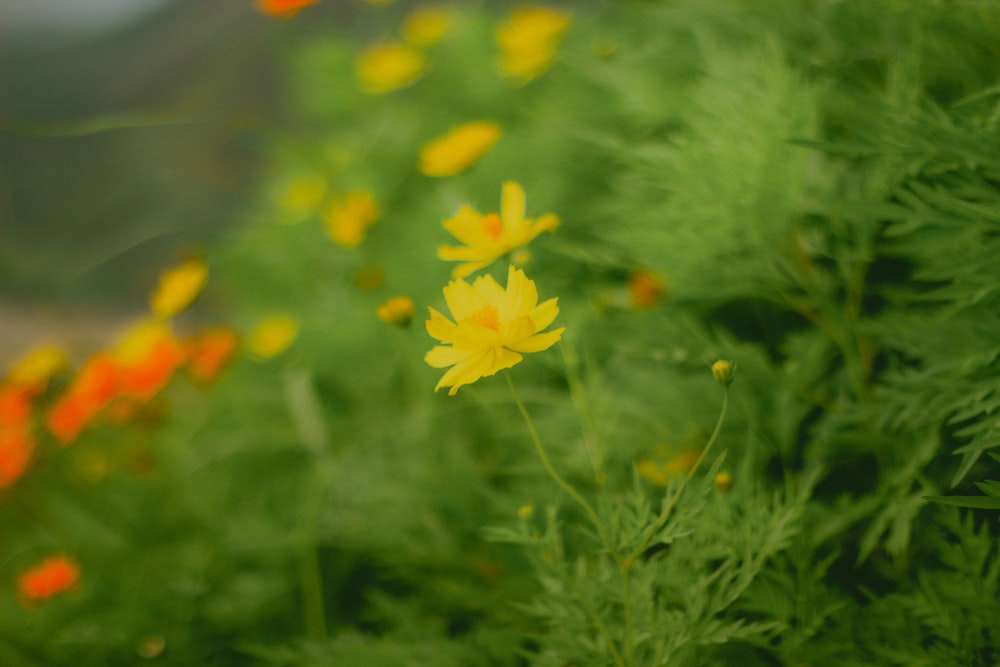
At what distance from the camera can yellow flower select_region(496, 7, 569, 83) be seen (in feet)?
3.88

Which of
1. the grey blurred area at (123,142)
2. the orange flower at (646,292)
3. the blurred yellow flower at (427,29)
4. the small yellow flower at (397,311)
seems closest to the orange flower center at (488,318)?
the small yellow flower at (397,311)

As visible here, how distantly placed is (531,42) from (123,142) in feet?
10.1

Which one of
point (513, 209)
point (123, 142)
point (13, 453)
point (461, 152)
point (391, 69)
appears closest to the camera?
point (513, 209)

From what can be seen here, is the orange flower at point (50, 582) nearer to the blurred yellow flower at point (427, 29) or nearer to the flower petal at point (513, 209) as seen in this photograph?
the flower petal at point (513, 209)

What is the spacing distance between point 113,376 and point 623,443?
2.69 ft

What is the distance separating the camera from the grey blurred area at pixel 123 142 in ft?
9.55

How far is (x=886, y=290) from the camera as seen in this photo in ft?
2.16

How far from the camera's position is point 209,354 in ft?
3.87

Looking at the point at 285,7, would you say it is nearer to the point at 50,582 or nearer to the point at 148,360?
the point at 148,360

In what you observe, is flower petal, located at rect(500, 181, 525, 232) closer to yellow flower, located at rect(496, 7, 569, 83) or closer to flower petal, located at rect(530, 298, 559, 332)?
flower petal, located at rect(530, 298, 559, 332)

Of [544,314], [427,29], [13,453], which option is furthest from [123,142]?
[544,314]

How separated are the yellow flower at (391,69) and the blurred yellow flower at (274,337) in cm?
53

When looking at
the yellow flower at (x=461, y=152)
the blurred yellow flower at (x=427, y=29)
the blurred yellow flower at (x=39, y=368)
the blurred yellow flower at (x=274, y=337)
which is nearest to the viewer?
the yellow flower at (x=461, y=152)

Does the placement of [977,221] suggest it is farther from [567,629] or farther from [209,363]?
[209,363]
